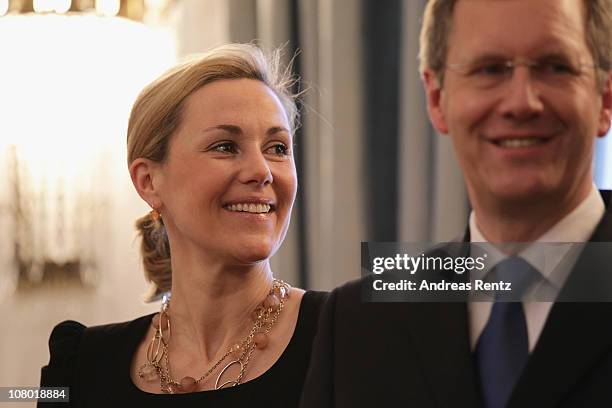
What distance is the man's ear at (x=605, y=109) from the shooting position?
79 centimetres

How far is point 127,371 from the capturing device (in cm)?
121

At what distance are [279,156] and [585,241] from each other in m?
0.42

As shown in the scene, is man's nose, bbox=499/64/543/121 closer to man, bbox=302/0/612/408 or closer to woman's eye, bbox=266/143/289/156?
man, bbox=302/0/612/408

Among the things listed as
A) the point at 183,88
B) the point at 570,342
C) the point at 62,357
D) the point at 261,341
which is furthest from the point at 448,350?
the point at 62,357

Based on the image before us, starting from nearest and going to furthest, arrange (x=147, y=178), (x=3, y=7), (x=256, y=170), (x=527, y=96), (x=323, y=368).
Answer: (x=527, y=96)
(x=323, y=368)
(x=256, y=170)
(x=147, y=178)
(x=3, y=7)

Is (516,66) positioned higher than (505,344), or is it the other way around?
(516,66)

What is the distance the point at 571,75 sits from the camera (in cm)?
78

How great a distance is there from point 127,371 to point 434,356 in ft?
1.68

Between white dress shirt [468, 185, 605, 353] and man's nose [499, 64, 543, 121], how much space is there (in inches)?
3.7

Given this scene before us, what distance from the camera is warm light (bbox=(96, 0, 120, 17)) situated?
1553 millimetres

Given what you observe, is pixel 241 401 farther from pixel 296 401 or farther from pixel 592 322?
pixel 592 322

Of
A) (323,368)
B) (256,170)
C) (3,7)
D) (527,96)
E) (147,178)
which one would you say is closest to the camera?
(527,96)

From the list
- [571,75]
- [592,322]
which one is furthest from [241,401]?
[571,75]

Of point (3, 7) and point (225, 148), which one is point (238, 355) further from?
point (3, 7)
